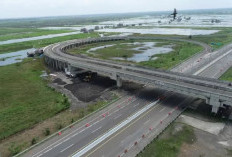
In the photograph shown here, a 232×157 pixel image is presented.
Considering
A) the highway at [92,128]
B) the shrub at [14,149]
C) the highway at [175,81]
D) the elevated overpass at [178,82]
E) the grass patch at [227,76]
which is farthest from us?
the grass patch at [227,76]

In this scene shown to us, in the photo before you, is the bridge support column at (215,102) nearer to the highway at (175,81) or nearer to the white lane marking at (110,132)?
the highway at (175,81)

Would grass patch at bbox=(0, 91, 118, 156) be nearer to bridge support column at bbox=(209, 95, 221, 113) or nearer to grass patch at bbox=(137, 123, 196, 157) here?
grass patch at bbox=(137, 123, 196, 157)

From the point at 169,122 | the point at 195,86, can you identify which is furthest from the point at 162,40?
the point at 169,122

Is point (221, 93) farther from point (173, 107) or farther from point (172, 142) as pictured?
point (172, 142)

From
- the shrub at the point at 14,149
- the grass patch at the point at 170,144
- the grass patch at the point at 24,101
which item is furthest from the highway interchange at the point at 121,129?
the grass patch at the point at 24,101

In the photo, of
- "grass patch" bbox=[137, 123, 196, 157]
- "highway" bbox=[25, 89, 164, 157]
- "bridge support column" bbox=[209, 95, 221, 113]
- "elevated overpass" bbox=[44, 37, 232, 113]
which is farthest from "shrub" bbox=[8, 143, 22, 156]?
"bridge support column" bbox=[209, 95, 221, 113]

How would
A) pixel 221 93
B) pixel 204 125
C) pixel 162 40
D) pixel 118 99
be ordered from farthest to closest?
pixel 162 40 < pixel 118 99 < pixel 221 93 < pixel 204 125

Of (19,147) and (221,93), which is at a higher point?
(221,93)
